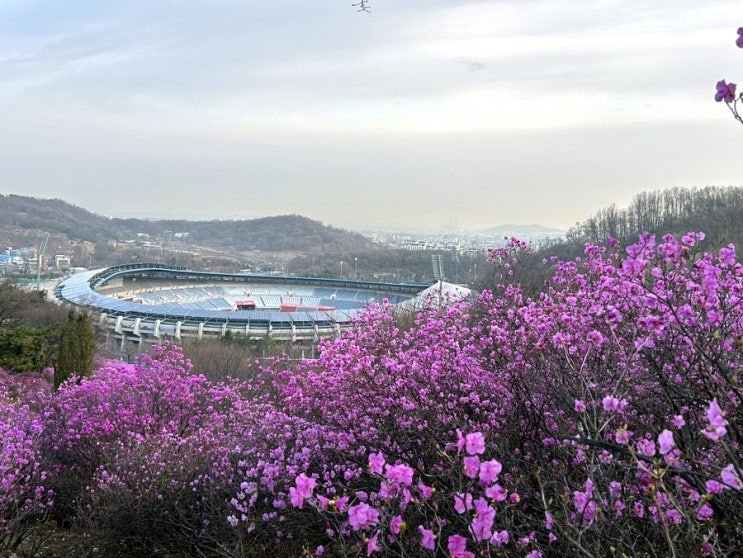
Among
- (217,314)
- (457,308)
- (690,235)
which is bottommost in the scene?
(217,314)

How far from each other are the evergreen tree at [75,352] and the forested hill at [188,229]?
84.1 metres

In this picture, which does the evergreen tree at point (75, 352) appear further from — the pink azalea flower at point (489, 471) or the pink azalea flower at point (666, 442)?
the pink azalea flower at point (666, 442)

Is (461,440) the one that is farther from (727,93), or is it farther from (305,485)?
(727,93)

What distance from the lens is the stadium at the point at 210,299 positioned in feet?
105

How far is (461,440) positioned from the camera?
2059 mm

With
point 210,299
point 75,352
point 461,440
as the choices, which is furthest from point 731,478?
point 210,299

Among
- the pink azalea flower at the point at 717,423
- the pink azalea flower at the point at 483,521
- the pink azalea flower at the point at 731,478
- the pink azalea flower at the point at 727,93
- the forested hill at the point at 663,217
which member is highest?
the forested hill at the point at 663,217

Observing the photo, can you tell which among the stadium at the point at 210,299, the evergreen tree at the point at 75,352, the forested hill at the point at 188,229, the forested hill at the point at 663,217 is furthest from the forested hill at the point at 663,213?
the forested hill at the point at 188,229

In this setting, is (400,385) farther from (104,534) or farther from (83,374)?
(83,374)

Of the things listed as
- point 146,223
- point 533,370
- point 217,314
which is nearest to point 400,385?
point 533,370

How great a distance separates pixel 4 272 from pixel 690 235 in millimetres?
73009

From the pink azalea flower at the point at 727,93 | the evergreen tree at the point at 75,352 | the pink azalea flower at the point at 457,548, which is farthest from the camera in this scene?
the evergreen tree at the point at 75,352

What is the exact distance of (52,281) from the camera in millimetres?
63469

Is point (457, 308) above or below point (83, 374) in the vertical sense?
above
